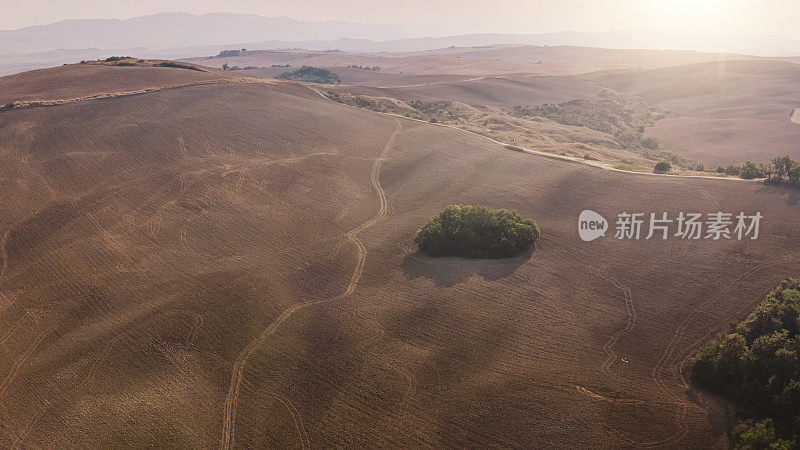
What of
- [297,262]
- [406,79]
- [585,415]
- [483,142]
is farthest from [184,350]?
[406,79]

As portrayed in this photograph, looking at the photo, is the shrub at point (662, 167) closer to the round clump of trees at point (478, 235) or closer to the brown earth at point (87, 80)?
the round clump of trees at point (478, 235)

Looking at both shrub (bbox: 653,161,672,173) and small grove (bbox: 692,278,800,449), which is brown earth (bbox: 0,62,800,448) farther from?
shrub (bbox: 653,161,672,173)

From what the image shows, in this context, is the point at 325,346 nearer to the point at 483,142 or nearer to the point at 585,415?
the point at 585,415

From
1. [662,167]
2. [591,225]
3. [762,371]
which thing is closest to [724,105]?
[662,167]

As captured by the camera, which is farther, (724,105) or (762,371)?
(724,105)

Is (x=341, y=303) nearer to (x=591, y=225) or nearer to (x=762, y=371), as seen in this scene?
(x=762, y=371)

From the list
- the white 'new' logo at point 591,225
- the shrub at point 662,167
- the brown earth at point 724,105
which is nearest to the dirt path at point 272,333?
the white 'new' logo at point 591,225

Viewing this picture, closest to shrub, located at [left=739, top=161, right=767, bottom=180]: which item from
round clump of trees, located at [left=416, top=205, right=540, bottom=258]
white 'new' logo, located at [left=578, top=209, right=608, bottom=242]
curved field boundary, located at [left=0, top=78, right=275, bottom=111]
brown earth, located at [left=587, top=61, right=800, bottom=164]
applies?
white 'new' logo, located at [left=578, top=209, right=608, bottom=242]
